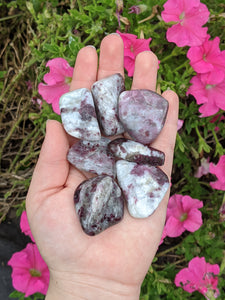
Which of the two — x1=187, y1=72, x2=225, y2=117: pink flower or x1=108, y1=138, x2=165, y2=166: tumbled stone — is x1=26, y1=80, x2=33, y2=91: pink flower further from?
x1=187, y1=72, x2=225, y2=117: pink flower

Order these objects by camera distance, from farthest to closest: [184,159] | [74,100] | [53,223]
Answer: [184,159]
[74,100]
[53,223]

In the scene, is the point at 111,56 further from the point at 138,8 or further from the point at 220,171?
the point at 220,171

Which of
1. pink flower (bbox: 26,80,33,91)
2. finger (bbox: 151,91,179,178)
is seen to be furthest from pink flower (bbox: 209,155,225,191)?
pink flower (bbox: 26,80,33,91)

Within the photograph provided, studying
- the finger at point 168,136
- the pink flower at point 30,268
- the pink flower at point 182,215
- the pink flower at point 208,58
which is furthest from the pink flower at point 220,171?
the pink flower at point 30,268

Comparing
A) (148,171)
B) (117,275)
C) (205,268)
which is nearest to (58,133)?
(148,171)

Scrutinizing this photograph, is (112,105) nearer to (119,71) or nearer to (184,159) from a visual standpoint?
(119,71)

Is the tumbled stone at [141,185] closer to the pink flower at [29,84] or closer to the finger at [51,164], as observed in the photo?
the finger at [51,164]

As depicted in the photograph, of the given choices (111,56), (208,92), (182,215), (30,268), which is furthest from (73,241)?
(208,92)
